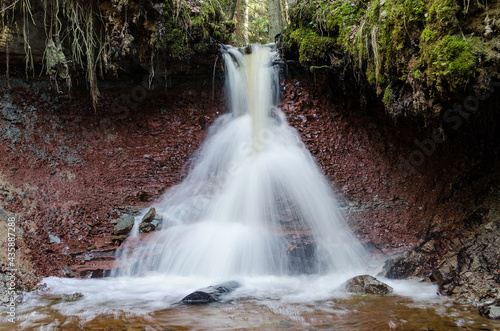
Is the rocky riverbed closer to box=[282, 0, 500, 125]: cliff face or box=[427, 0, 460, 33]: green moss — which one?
box=[282, 0, 500, 125]: cliff face

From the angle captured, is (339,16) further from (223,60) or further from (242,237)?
(242,237)

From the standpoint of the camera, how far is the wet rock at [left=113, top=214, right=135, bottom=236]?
5566mm

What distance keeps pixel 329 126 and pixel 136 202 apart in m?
4.56

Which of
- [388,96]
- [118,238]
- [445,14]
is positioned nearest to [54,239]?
[118,238]

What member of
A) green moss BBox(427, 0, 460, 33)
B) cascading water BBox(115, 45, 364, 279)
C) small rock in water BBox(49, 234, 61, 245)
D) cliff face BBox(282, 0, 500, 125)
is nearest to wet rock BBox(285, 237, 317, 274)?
cascading water BBox(115, 45, 364, 279)

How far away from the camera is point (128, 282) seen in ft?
15.0

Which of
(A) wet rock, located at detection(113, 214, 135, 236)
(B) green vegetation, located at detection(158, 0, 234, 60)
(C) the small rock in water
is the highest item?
(B) green vegetation, located at detection(158, 0, 234, 60)

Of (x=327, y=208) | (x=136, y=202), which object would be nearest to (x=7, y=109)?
(x=136, y=202)

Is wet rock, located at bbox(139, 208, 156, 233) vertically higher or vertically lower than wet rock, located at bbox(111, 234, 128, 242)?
higher

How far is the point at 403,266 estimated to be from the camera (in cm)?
443

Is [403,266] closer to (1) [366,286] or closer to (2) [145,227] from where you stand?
(1) [366,286]

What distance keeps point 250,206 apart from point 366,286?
9.08 feet

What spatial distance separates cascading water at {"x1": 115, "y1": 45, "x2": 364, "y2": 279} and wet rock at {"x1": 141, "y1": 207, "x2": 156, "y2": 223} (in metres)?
0.25

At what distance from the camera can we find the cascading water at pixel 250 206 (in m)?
4.88
